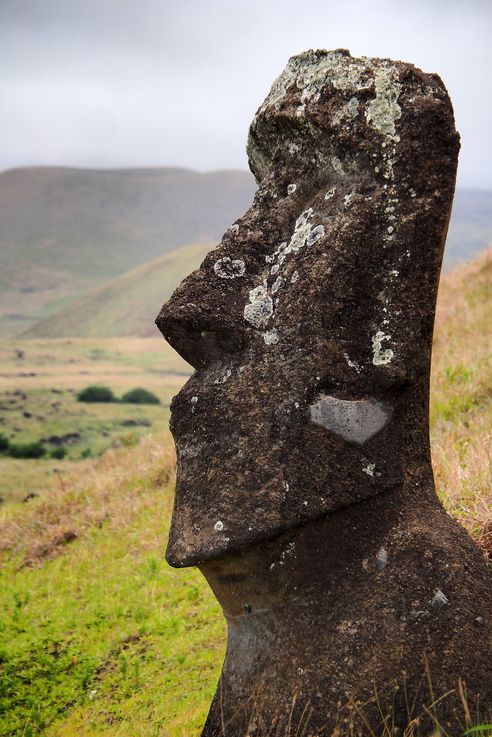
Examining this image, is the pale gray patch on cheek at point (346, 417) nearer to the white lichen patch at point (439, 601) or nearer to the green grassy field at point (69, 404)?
the white lichen patch at point (439, 601)

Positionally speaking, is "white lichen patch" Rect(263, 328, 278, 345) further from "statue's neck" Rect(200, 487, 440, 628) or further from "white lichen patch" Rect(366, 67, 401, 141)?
"white lichen patch" Rect(366, 67, 401, 141)

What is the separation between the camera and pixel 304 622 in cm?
346

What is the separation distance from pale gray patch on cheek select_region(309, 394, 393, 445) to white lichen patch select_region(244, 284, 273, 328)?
44 centimetres

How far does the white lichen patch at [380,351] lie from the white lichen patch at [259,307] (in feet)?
1.53

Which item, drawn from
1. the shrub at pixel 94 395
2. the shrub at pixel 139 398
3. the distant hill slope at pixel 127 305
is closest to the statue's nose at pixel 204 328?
the shrub at pixel 94 395

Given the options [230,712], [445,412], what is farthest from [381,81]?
[445,412]

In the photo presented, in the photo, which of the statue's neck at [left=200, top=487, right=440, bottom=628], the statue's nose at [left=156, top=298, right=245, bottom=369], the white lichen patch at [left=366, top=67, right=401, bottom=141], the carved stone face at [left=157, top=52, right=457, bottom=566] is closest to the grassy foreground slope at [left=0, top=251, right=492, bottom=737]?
the statue's neck at [left=200, top=487, right=440, bottom=628]

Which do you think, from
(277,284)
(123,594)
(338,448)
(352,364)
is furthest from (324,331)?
(123,594)

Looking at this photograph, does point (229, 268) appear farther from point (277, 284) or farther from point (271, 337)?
point (271, 337)

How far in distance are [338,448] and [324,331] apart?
0.49m

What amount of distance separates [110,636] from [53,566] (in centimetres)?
244

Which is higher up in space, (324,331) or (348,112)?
(348,112)

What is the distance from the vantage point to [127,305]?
486 feet

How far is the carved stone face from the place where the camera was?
340 centimetres
